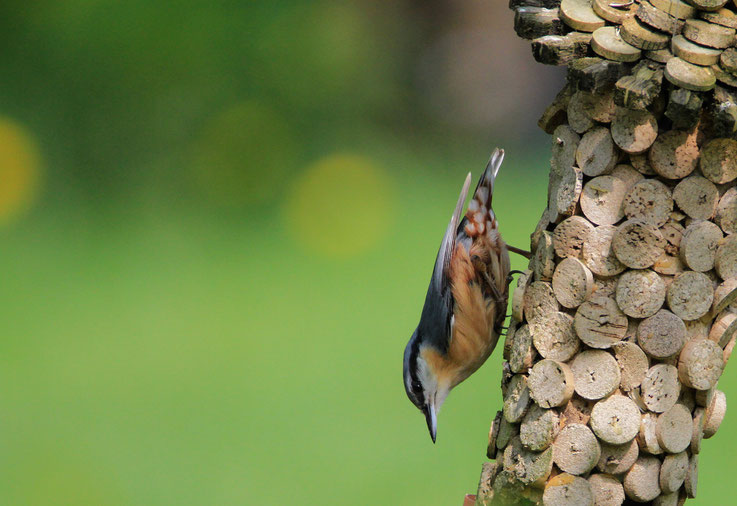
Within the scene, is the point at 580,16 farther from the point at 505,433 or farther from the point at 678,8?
the point at 505,433

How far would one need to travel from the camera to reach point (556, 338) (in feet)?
5.63

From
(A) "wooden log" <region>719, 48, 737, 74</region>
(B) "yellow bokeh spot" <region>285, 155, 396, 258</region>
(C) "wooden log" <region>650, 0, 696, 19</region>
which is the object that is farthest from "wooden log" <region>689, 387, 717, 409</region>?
(B) "yellow bokeh spot" <region>285, 155, 396, 258</region>

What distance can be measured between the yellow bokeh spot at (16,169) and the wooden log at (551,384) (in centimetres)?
588

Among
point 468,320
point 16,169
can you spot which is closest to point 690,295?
point 468,320

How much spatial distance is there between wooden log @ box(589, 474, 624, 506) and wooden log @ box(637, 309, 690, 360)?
0.90 ft

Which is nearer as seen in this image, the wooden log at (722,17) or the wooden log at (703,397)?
the wooden log at (722,17)

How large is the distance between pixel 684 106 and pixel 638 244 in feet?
0.91

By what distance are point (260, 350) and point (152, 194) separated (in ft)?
7.58

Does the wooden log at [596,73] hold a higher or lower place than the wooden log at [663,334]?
higher

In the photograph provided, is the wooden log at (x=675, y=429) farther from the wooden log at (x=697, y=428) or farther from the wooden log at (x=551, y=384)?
the wooden log at (x=551, y=384)

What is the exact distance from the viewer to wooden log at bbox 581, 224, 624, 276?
5.46 ft

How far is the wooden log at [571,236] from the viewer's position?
168 centimetres

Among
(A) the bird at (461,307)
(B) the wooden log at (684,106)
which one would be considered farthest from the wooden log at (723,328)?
(A) the bird at (461,307)

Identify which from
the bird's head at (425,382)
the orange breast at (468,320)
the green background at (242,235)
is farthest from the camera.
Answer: the green background at (242,235)
